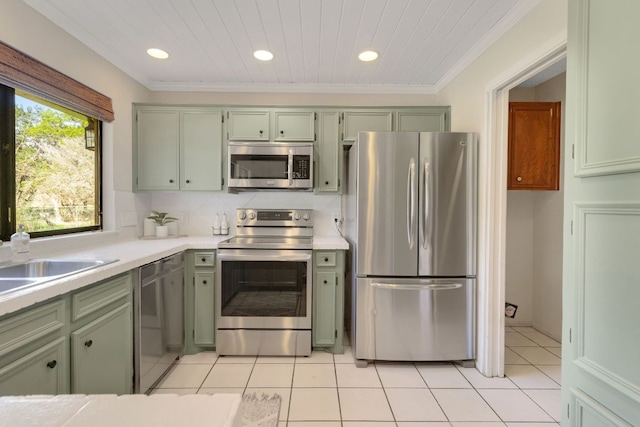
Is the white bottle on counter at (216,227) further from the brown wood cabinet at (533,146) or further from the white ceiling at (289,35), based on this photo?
the brown wood cabinet at (533,146)

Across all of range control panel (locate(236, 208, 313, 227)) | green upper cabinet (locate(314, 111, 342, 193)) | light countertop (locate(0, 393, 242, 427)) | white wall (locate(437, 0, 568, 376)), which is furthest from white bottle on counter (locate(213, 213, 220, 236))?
light countertop (locate(0, 393, 242, 427))

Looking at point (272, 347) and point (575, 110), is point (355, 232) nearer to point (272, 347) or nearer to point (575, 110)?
point (272, 347)

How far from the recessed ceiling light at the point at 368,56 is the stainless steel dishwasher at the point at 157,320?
2113 millimetres

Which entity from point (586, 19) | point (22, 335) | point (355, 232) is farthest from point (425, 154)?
point (22, 335)

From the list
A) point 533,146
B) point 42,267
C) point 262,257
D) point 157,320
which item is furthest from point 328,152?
point 42,267

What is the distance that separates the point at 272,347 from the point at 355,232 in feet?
3.74

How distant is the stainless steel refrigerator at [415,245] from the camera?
90.0 inches

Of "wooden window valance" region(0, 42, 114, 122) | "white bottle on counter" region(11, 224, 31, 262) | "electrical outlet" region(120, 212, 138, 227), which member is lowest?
"white bottle on counter" region(11, 224, 31, 262)

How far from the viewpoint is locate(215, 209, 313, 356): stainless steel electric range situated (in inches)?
96.9

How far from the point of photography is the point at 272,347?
2.48 metres

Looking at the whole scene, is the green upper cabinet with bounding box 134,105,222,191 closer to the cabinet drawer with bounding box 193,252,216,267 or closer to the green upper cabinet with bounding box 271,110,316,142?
the green upper cabinet with bounding box 271,110,316,142

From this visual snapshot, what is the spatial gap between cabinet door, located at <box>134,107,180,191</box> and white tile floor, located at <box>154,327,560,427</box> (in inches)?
61.7

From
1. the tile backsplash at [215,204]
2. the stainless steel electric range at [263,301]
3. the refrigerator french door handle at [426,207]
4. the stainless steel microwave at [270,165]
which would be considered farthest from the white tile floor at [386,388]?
the stainless steel microwave at [270,165]

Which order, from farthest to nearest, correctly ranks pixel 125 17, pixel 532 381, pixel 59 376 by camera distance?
1. pixel 532 381
2. pixel 125 17
3. pixel 59 376
